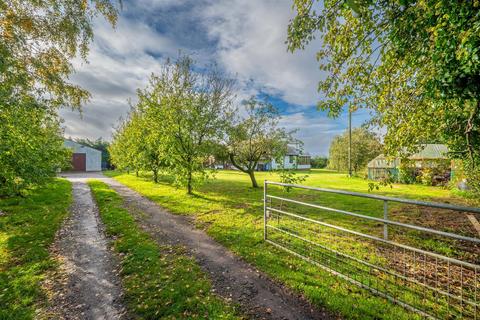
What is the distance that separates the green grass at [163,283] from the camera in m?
2.95

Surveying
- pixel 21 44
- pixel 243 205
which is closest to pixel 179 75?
pixel 21 44

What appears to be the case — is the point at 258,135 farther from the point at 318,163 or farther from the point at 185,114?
the point at 318,163

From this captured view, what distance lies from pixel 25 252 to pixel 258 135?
12.9 meters

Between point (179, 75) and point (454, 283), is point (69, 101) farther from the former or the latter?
point (454, 283)

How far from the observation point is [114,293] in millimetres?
3385

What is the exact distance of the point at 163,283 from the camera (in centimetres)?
362

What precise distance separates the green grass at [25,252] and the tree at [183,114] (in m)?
5.46

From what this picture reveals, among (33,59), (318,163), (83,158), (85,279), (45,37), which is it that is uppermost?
(45,37)

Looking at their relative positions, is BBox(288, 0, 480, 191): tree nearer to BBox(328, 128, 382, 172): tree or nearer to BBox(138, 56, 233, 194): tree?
BBox(138, 56, 233, 194): tree

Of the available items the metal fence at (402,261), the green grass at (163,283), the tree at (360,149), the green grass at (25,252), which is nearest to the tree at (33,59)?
the green grass at (25,252)

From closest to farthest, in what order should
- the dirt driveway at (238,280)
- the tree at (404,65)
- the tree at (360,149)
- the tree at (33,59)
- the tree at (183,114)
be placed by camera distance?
the tree at (404,65) → the dirt driveway at (238,280) → the tree at (33,59) → the tree at (183,114) → the tree at (360,149)

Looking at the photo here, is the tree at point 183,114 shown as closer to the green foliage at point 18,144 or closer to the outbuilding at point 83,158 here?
the green foliage at point 18,144

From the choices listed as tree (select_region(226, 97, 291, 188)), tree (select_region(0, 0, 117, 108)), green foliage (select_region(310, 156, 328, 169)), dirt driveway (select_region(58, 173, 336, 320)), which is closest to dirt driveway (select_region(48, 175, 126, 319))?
dirt driveway (select_region(58, 173, 336, 320))

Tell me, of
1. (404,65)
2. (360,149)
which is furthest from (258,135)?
(360,149)
